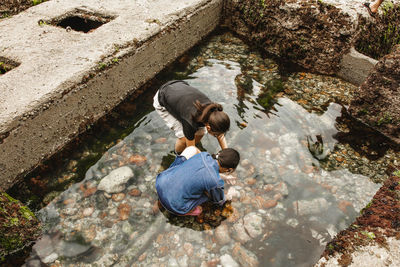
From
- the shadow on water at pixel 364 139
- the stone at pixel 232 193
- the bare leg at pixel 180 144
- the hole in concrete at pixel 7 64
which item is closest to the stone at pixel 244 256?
the stone at pixel 232 193

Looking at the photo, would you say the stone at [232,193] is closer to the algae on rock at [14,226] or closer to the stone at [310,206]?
the stone at [310,206]

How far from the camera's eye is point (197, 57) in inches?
234

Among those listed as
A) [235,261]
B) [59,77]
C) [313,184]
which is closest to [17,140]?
[59,77]

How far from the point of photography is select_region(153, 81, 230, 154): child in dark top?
9.23ft

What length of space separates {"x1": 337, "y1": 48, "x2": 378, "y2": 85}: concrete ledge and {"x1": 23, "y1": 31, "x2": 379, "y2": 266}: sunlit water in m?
1.06

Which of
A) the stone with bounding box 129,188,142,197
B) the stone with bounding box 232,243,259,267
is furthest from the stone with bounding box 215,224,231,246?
the stone with bounding box 129,188,142,197

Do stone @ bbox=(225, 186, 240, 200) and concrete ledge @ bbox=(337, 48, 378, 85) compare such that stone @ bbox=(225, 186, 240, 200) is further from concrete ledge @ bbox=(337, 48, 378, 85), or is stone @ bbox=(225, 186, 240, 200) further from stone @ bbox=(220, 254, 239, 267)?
concrete ledge @ bbox=(337, 48, 378, 85)

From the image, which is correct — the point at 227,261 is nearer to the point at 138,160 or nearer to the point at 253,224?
the point at 253,224

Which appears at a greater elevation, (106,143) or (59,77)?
(59,77)

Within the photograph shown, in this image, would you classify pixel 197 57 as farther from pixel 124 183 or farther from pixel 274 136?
pixel 124 183

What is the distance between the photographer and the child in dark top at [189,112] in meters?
2.81

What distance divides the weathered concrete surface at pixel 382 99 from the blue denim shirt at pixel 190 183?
302cm

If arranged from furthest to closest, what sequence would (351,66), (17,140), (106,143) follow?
1. (351,66)
2. (106,143)
3. (17,140)

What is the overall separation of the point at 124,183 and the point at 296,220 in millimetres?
2276
